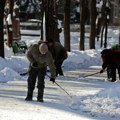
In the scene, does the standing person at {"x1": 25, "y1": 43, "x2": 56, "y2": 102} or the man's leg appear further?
the man's leg

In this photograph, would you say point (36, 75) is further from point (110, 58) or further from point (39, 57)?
point (110, 58)

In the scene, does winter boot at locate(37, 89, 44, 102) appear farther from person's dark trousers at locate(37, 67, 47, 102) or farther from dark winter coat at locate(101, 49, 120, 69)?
dark winter coat at locate(101, 49, 120, 69)

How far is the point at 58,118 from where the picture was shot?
10.1 metres

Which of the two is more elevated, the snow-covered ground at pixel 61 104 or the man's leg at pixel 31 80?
the man's leg at pixel 31 80

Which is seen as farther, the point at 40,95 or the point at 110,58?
the point at 110,58

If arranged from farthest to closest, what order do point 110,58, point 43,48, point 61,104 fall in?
1. point 110,58
2. point 61,104
3. point 43,48

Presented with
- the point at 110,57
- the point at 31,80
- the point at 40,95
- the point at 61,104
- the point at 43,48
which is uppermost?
the point at 43,48

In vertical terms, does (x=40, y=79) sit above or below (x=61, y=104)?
above

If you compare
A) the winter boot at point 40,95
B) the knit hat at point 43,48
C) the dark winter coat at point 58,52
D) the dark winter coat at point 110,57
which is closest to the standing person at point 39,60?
the knit hat at point 43,48

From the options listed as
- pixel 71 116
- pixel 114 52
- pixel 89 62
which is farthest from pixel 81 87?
pixel 89 62

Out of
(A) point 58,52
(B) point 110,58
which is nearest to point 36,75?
(B) point 110,58

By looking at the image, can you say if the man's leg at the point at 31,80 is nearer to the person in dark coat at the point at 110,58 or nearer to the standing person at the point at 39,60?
the standing person at the point at 39,60

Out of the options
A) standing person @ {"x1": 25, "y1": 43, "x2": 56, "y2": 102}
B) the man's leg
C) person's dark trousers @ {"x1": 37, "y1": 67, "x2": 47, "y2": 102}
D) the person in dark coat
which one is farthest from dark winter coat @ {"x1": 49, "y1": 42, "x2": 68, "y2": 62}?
standing person @ {"x1": 25, "y1": 43, "x2": 56, "y2": 102}

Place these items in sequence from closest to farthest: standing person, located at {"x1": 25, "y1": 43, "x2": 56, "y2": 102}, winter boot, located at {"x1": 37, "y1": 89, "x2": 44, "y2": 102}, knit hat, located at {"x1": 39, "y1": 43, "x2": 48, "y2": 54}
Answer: knit hat, located at {"x1": 39, "y1": 43, "x2": 48, "y2": 54} → standing person, located at {"x1": 25, "y1": 43, "x2": 56, "y2": 102} → winter boot, located at {"x1": 37, "y1": 89, "x2": 44, "y2": 102}
